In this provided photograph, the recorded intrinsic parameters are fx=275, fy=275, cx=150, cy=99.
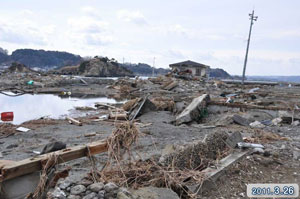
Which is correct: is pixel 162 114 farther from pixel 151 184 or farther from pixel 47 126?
pixel 151 184

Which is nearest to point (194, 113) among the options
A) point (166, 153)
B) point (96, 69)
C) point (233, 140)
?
point (233, 140)

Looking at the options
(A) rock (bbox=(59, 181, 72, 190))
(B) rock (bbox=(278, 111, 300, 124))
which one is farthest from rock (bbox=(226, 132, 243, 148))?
(B) rock (bbox=(278, 111, 300, 124))

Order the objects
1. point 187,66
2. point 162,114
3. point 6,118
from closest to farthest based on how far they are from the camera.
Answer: point 6,118, point 162,114, point 187,66

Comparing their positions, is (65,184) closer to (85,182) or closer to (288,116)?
(85,182)

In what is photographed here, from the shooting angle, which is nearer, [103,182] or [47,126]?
[103,182]

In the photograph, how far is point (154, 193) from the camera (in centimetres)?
353

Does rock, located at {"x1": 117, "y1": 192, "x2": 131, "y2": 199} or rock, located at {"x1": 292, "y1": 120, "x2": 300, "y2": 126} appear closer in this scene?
rock, located at {"x1": 117, "y1": 192, "x2": 131, "y2": 199}

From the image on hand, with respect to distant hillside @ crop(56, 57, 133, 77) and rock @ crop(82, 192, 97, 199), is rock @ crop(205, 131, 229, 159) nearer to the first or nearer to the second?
rock @ crop(82, 192, 97, 199)

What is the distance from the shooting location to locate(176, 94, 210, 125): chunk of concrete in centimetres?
1099

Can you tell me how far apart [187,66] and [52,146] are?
1926 inches

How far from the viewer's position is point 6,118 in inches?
467

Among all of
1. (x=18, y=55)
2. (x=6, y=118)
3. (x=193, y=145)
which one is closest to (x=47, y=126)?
(x=6, y=118)

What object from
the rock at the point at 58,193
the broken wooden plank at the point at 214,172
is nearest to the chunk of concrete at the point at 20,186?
the rock at the point at 58,193

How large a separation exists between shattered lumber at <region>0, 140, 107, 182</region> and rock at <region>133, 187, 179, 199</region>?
0.72m
